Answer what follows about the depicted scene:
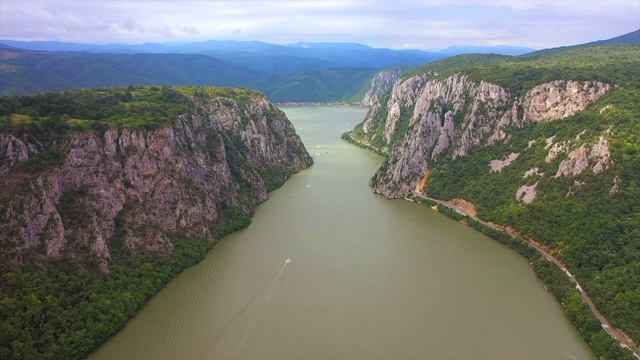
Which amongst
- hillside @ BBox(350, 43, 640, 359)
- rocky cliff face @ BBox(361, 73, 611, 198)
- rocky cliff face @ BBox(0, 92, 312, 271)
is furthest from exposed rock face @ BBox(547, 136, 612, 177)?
rocky cliff face @ BBox(0, 92, 312, 271)

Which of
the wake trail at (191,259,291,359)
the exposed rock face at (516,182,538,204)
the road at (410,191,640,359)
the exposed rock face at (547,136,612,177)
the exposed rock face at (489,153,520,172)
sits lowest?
the wake trail at (191,259,291,359)

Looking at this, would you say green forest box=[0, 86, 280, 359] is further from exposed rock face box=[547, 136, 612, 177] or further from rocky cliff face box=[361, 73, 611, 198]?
exposed rock face box=[547, 136, 612, 177]

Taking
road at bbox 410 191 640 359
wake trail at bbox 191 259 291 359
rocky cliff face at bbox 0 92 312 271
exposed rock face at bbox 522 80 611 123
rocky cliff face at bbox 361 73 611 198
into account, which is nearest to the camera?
road at bbox 410 191 640 359

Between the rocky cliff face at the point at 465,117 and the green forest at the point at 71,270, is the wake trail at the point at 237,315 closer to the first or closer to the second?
the green forest at the point at 71,270

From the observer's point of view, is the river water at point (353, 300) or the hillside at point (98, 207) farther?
the hillside at point (98, 207)

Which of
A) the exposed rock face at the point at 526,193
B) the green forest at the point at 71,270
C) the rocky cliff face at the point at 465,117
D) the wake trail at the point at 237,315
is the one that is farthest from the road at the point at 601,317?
the green forest at the point at 71,270

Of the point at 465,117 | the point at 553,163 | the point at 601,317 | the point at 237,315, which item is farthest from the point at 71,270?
the point at 465,117
